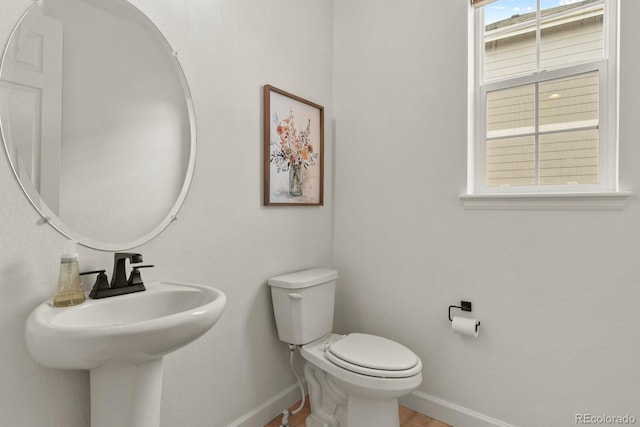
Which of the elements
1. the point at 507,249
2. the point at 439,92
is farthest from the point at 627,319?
the point at 439,92

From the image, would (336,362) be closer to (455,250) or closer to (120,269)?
(455,250)

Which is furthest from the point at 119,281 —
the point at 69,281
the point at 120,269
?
the point at 69,281

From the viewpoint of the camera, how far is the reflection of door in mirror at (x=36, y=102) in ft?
3.23

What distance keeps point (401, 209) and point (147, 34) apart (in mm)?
1482

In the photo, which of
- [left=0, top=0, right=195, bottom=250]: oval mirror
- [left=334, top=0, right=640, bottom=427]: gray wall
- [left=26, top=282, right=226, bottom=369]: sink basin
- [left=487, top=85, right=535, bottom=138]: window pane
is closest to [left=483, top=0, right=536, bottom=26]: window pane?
[left=334, top=0, right=640, bottom=427]: gray wall

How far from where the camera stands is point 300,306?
5.62ft

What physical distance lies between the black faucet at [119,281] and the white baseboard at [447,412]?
159 cm

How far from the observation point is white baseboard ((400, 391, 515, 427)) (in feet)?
5.57

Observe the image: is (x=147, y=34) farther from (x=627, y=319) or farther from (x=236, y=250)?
(x=627, y=319)

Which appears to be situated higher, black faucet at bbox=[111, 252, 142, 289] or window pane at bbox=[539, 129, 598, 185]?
window pane at bbox=[539, 129, 598, 185]

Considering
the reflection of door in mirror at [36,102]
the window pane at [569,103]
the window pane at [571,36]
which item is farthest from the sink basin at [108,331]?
the window pane at [571,36]

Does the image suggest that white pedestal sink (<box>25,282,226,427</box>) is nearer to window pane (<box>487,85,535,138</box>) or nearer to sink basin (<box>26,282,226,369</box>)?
sink basin (<box>26,282,226,369</box>)

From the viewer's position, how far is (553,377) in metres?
1.54

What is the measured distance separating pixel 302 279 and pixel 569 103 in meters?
1.54
